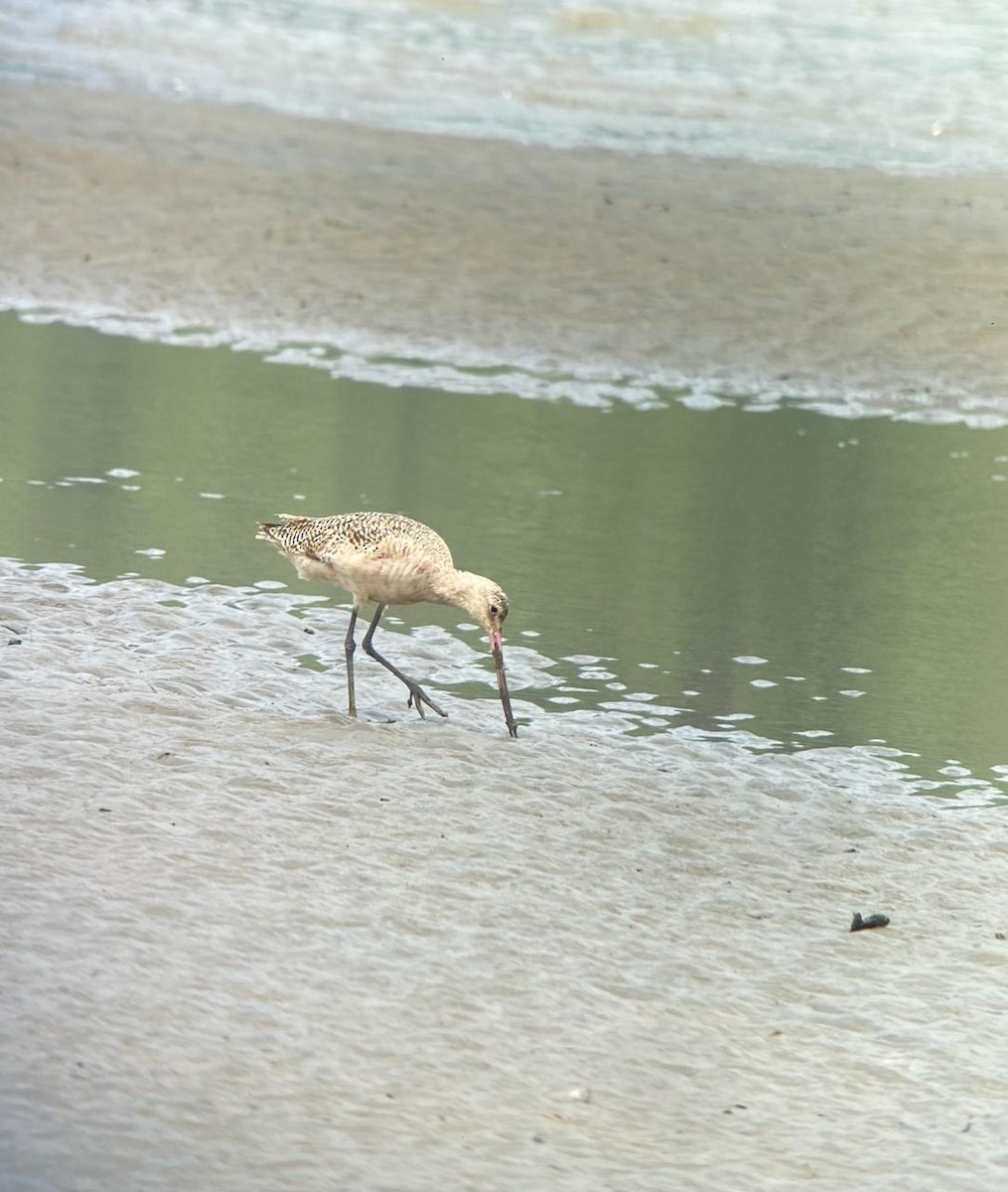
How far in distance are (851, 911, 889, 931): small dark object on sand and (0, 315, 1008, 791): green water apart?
57.5 inches

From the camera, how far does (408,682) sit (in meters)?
6.89

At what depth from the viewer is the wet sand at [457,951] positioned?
4.13 meters

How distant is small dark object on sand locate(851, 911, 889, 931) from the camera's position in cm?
545

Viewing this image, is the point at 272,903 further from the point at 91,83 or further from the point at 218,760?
the point at 91,83

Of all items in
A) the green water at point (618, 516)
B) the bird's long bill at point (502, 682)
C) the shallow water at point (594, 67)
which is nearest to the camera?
the bird's long bill at point (502, 682)

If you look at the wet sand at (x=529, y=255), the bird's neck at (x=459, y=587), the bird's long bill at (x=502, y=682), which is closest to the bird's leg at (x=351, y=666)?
the bird's neck at (x=459, y=587)

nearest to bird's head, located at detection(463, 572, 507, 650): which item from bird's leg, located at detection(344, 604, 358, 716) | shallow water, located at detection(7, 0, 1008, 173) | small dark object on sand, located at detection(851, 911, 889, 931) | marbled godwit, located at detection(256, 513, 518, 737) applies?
marbled godwit, located at detection(256, 513, 518, 737)

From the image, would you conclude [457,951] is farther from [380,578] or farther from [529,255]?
[529,255]

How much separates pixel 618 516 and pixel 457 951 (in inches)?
205

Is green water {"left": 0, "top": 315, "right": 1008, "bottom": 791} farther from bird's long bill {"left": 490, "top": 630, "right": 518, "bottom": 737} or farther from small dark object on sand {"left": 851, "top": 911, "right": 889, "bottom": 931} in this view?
small dark object on sand {"left": 851, "top": 911, "right": 889, "bottom": 931}

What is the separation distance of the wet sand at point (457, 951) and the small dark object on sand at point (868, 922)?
0.04 metres

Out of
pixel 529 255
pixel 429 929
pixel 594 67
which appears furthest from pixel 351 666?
pixel 594 67

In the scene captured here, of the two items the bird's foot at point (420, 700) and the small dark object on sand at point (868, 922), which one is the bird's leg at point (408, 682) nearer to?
the bird's foot at point (420, 700)

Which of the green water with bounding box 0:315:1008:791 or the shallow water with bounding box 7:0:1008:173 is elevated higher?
the shallow water with bounding box 7:0:1008:173
